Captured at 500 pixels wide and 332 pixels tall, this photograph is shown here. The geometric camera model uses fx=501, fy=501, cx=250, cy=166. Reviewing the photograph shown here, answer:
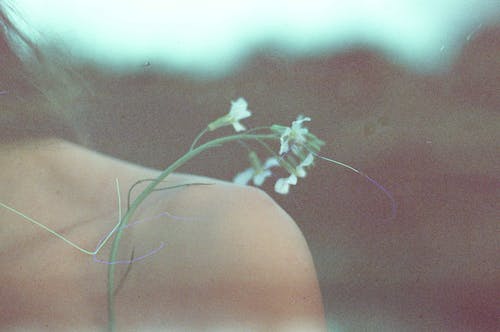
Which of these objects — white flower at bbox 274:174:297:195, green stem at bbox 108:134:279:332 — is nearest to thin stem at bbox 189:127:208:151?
green stem at bbox 108:134:279:332

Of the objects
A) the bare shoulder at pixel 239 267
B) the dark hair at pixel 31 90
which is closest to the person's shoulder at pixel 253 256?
the bare shoulder at pixel 239 267

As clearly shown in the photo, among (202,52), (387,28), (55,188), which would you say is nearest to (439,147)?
(387,28)

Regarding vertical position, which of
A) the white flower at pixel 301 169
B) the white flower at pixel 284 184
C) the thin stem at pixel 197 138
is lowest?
the white flower at pixel 284 184

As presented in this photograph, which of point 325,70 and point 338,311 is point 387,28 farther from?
point 338,311

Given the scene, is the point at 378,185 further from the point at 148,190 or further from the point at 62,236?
the point at 62,236

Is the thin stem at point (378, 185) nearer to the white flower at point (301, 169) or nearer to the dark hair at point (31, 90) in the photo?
the white flower at point (301, 169)

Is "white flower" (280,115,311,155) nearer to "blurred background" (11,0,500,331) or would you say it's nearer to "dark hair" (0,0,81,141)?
"blurred background" (11,0,500,331)
